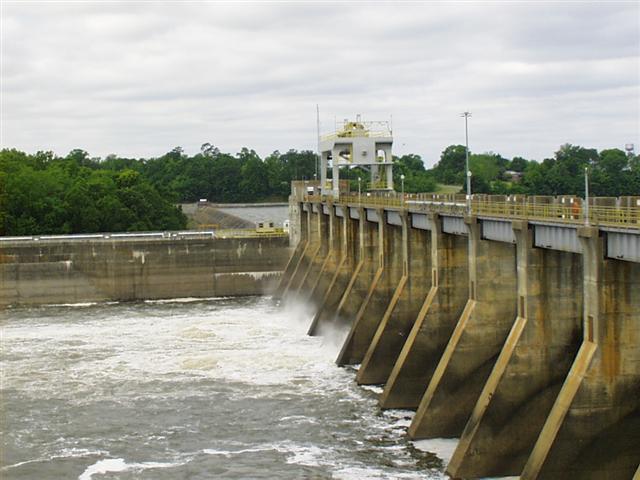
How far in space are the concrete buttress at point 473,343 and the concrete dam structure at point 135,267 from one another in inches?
1394

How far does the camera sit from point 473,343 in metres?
27.0

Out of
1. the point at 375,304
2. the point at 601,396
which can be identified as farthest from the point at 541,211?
the point at 375,304

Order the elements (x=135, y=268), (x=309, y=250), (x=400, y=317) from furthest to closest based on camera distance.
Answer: (x=135, y=268) < (x=309, y=250) < (x=400, y=317)

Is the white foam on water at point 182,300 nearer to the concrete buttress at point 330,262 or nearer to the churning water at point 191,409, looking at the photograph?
the churning water at point 191,409

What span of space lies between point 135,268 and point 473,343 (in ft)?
125

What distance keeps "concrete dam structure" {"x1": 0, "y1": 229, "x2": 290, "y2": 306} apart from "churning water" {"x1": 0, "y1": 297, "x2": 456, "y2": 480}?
10155 mm

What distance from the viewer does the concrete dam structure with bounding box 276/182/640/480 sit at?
66.6 ft

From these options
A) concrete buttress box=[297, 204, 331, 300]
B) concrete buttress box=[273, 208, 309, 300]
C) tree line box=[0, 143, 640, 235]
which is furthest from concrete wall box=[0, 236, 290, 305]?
tree line box=[0, 143, 640, 235]

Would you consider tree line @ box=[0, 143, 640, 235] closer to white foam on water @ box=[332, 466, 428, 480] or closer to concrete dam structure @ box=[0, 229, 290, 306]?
concrete dam structure @ box=[0, 229, 290, 306]

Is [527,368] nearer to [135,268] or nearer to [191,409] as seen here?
[191,409]

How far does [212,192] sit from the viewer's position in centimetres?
16588

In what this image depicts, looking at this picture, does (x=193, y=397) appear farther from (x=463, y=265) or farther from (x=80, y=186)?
(x=80, y=186)

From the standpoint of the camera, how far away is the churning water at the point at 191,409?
1010 inches

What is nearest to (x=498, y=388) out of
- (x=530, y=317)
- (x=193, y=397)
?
(x=530, y=317)
